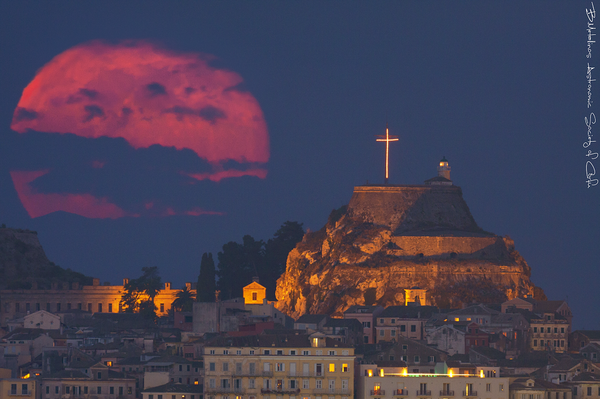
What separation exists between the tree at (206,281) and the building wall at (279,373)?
53.0m

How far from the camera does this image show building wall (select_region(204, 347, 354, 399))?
101125 millimetres

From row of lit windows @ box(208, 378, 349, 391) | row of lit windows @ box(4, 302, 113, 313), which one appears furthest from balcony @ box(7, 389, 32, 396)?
row of lit windows @ box(4, 302, 113, 313)

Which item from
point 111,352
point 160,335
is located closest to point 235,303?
point 160,335

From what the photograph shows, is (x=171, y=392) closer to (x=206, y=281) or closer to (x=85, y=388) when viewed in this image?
(x=85, y=388)

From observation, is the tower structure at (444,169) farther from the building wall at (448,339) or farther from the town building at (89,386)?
the town building at (89,386)

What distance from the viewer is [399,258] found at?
165 meters

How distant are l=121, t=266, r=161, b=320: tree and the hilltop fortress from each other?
15.7 metres

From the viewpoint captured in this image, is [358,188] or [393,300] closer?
[393,300]

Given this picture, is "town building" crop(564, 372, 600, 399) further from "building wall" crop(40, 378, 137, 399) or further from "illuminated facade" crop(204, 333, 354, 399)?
"building wall" crop(40, 378, 137, 399)

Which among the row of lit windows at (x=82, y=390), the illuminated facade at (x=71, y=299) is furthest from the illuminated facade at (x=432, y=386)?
the illuminated facade at (x=71, y=299)

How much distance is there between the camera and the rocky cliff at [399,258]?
160125 mm

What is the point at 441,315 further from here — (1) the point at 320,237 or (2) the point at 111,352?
(1) the point at 320,237

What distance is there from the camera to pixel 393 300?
15825 cm

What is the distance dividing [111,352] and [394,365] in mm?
27763
